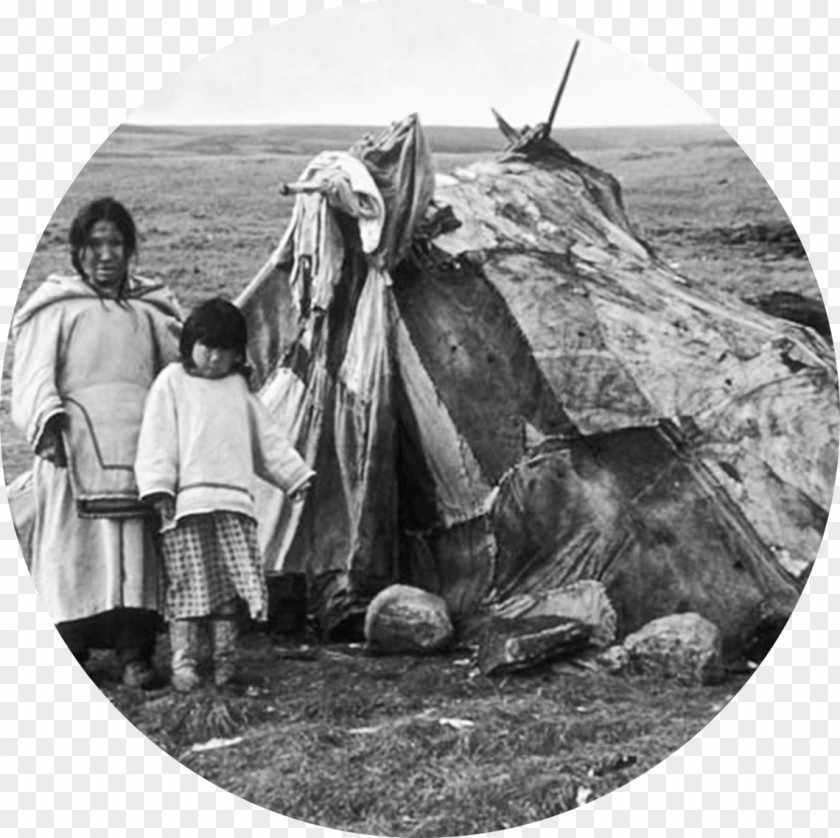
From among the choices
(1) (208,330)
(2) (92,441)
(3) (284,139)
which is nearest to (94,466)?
(2) (92,441)

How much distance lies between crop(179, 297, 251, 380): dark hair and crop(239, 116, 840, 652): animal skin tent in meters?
0.09

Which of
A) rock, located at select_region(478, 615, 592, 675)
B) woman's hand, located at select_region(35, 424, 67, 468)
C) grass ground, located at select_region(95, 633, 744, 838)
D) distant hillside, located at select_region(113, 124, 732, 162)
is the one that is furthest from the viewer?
distant hillside, located at select_region(113, 124, 732, 162)

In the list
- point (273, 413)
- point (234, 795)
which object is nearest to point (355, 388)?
point (273, 413)

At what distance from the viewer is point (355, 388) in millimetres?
8477

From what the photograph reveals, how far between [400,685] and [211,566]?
36.8 inches

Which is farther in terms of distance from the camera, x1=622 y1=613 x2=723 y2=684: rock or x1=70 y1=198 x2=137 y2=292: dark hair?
x1=70 y1=198 x2=137 y2=292: dark hair

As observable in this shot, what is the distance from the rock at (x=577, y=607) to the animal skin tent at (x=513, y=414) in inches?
1.0

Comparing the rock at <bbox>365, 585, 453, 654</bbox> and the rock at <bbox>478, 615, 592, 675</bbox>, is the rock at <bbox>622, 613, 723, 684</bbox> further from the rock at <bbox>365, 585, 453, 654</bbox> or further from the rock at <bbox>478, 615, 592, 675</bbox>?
the rock at <bbox>365, 585, 453, 654</bbox>

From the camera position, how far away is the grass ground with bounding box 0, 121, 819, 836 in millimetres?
7879

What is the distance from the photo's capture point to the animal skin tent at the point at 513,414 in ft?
27.3

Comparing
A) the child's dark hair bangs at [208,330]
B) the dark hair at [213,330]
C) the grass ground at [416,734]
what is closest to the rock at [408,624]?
the grass ground at [416,734]

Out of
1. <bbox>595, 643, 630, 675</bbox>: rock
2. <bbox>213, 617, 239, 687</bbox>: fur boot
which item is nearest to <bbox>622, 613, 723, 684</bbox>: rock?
<bbox>595, 643, 630, 675</bbox>: rock

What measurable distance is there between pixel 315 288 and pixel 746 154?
Result: 2.02 meters

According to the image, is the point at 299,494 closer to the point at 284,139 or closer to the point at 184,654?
the point at 184,654
